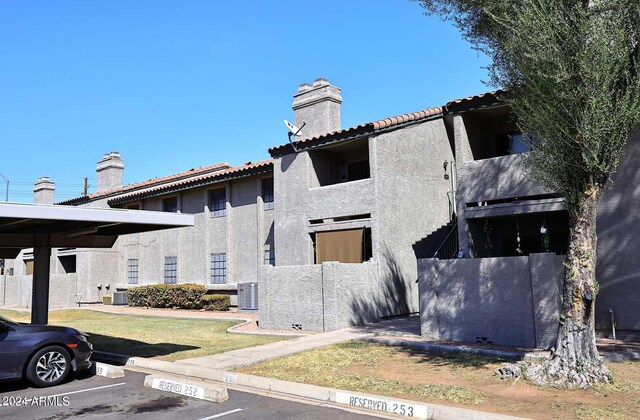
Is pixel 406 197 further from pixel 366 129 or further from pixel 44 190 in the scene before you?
pixel 44 190

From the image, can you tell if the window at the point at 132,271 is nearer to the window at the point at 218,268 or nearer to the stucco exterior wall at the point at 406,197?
the window at the point at 218,268

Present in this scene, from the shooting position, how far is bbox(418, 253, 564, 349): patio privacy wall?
11.1 metres

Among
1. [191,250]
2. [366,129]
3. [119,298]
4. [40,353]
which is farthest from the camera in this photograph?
[119,298]

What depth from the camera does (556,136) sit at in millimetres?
8438

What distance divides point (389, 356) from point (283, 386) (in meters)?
3.12

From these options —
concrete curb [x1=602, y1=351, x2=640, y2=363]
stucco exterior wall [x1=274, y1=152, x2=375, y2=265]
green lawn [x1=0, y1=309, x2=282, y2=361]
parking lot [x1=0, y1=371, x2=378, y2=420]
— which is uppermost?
stucco exterior wall [x1=274, y1=152, x2=375, y2=265]

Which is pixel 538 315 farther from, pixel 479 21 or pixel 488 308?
pixel 479 21

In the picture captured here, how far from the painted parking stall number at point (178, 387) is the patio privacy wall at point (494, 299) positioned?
643 cm

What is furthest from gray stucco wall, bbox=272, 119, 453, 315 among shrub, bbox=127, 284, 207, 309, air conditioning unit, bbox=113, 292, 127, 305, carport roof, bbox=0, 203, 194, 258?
air conditioning unit, bbox=113, 292, 127, 305

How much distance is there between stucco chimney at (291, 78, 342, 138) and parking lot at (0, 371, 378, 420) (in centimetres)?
1284

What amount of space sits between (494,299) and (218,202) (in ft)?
50.9

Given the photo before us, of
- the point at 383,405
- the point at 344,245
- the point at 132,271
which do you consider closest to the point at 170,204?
the point at 132,271

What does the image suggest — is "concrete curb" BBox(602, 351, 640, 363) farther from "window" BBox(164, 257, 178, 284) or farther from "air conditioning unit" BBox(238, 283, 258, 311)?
"window" BBox(164, 257, 178, 284)

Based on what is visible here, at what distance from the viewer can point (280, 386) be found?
335 inches
